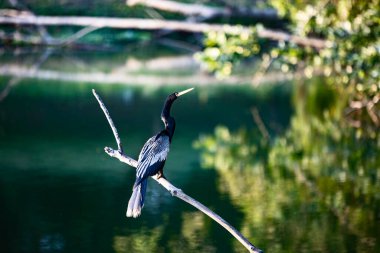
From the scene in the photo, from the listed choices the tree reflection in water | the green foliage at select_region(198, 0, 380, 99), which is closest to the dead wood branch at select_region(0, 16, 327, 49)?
the green foliage at select_region(198, 0, 380, 99)

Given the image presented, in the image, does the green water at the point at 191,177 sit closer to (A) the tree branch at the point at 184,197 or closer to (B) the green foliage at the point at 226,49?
(B) the green foliage at the point at 226,49

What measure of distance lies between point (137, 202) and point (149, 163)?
13.6 inches

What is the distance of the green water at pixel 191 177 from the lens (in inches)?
285

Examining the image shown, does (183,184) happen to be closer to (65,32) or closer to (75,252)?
(75,252)

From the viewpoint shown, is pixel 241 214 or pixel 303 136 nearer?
pixel 241 214

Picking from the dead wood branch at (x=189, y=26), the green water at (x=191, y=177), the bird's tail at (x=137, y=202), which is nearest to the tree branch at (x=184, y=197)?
the bird's tail at (x=137, y=202)

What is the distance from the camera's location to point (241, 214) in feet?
26.1

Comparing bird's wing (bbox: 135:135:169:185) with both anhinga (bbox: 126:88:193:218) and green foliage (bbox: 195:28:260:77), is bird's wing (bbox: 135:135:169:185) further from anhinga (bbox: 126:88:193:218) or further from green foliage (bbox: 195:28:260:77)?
green foliage (bbox: 195:28:260:77)

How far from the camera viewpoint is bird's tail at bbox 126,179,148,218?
15.2 feet

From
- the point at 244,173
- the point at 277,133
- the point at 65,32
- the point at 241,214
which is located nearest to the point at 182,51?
the point at 65,32

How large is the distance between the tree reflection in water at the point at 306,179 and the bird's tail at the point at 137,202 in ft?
7.87

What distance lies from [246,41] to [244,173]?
1936mm

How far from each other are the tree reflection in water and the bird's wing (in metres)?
2.06

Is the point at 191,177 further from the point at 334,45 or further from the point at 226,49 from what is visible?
the point at 334,45
